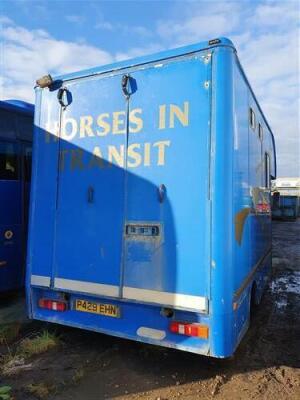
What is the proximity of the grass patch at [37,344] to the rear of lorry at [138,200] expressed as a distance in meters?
0.31

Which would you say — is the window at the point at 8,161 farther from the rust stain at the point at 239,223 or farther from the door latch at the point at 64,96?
the rust stain at the point at 239,223

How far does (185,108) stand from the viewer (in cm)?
395

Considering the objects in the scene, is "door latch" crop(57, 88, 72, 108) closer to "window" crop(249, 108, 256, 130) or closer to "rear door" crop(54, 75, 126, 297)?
"rear door" crop(54, 75, 126, 297)

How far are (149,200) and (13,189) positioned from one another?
10.5 ft

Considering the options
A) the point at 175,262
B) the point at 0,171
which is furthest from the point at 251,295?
the point at 0,171

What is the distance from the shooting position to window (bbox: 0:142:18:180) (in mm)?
6359

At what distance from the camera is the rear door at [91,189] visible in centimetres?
431

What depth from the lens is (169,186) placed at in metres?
4.01

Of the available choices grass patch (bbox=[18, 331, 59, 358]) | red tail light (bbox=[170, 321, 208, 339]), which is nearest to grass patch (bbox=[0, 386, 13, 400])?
grass patch (bbox=[18, 331, 59, 358])

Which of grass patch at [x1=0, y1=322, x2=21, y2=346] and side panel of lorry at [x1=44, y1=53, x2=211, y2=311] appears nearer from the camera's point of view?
side panel of lorry at [x1=44, y1=53, x2=211, y2=311]

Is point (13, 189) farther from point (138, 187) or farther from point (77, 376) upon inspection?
point (77, 376)

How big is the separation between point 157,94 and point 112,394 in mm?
2898

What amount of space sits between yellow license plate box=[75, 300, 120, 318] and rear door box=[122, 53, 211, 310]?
0.82 ft

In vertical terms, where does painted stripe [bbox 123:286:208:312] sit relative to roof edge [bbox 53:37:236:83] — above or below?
below
